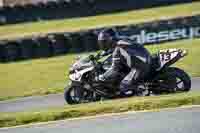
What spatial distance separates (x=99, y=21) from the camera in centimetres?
3384

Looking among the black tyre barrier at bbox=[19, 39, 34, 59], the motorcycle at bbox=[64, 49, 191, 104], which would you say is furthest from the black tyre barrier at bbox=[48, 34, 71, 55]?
the motorcycle at bbox=[64, 49, 191, 104]

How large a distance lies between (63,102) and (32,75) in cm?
573

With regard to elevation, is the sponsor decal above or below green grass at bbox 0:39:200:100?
above

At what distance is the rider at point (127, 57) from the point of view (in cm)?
1362

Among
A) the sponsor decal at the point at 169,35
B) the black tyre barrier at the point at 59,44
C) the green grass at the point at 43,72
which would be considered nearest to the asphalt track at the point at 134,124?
the green grass at the point at 43,72

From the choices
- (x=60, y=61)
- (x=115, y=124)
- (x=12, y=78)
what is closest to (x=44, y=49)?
(x=60, y=61)

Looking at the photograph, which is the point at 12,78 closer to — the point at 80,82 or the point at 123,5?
the point at 80,82

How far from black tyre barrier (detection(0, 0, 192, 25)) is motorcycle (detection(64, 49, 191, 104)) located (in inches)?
856

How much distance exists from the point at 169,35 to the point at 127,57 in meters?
10.9

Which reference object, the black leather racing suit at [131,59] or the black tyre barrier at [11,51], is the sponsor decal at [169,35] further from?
the black leather racing suit at [131,59]

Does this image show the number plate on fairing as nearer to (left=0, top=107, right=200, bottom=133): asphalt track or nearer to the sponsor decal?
(left=0, top=107, right=200, bottom=133): asphalt track

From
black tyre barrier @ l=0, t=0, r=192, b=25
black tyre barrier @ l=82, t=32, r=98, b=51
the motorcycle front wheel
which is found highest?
black tyre barrier @ l=0, t=0, r=192, b=25

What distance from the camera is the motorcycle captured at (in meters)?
13.6

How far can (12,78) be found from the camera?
20625 mm
